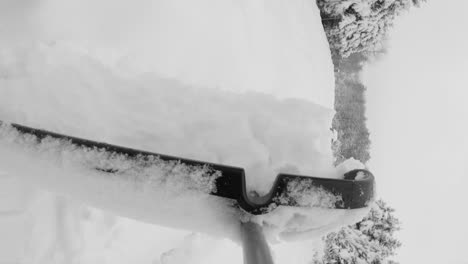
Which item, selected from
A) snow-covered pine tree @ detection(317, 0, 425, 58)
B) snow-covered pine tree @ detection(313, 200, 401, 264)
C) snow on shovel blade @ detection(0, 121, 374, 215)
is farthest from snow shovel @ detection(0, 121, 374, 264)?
snow-covered pine tree @ detection(317, 0, 425, 58)

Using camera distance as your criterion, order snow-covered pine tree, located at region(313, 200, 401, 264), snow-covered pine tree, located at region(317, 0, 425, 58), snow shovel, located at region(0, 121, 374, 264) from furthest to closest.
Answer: snow-covered pine tree, located at region(317, 0, 425, 58) < snow-covered pine tree, located at region(313, 200, 401, 264) < snow shovel, located at region(0, 121, 374, 264)

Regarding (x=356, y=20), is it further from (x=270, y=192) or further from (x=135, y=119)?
(x=270, y=192)

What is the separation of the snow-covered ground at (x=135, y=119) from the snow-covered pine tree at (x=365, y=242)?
402 centimetres

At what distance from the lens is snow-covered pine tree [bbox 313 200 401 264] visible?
6.12 metres

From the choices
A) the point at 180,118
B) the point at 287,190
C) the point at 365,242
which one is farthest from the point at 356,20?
the point at 287,190

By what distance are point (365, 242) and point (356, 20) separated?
3.79 metres

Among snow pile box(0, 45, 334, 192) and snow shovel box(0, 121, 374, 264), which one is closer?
snow shovel box(0, 121, 374, 264)

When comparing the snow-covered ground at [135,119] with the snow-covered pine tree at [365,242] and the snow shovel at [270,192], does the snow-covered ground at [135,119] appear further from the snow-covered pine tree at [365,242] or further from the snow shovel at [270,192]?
the snow-covered pine tree at [365,242]

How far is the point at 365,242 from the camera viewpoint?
6293mm

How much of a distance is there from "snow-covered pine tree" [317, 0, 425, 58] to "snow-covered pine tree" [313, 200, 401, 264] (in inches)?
120

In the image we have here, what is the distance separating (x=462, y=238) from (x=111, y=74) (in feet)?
39.5

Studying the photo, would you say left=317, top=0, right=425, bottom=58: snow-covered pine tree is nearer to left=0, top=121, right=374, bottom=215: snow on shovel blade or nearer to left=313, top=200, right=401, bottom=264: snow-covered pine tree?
left=313, top=200, right=401, bottom=264: snow-covered pine tree

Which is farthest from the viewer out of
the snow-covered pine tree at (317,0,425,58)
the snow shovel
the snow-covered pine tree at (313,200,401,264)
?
the snow-covered pine tree at (317,0,425,58)

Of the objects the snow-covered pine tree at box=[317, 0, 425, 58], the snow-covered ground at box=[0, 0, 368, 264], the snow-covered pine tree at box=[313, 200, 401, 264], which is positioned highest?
the snow-covered pine tree at box=[317, 0, 425, 58]
